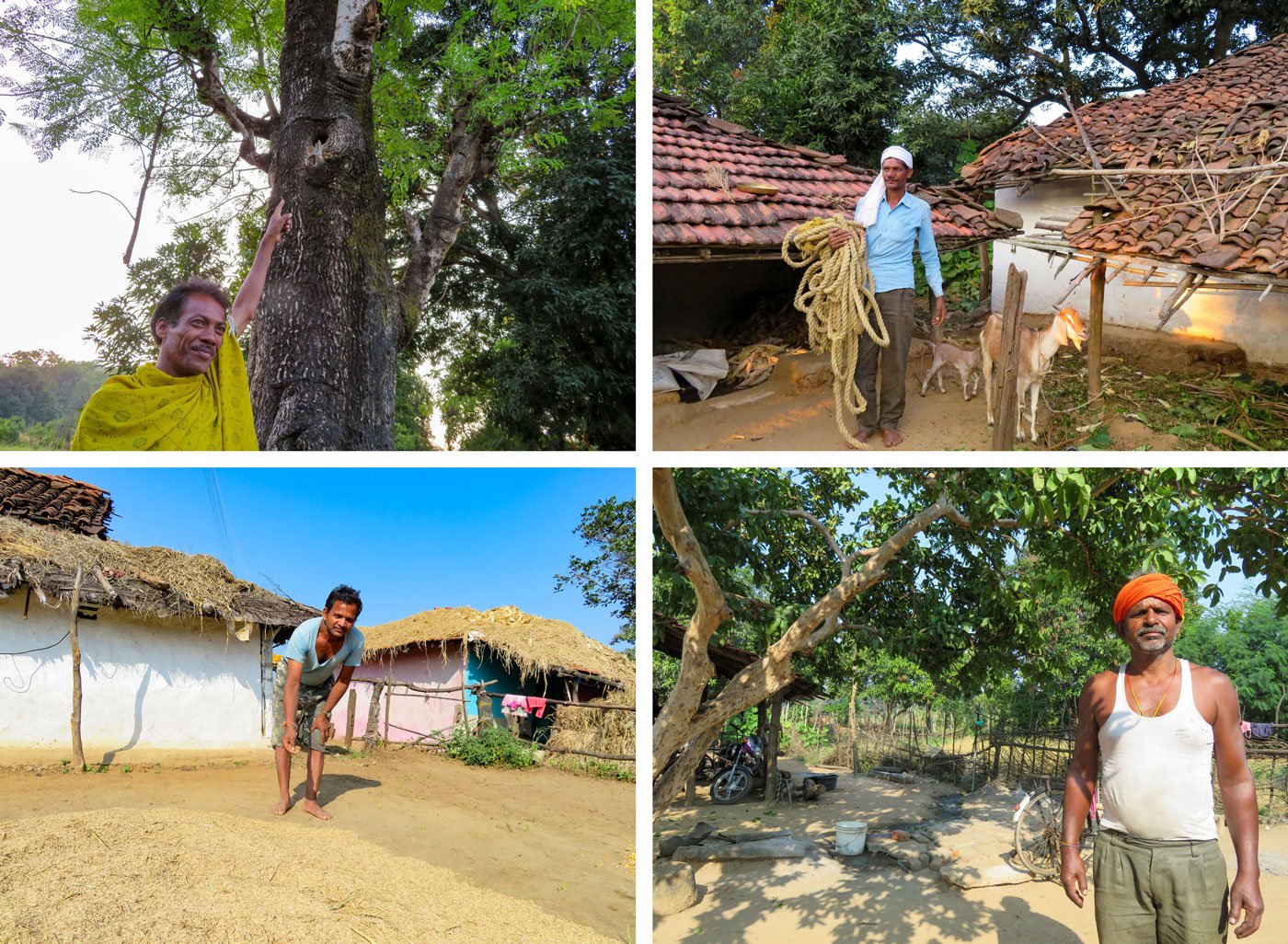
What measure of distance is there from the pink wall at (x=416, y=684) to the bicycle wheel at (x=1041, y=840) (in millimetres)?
5848

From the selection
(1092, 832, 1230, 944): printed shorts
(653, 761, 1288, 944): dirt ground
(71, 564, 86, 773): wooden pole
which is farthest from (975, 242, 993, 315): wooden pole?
(71, 564, 86, 773): wooden pole

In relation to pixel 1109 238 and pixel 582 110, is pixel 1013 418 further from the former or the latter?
pixel 582 110

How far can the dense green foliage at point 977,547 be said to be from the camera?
150 inches

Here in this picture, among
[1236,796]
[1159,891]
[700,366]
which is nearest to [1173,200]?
[700,366]

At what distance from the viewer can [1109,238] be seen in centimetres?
563

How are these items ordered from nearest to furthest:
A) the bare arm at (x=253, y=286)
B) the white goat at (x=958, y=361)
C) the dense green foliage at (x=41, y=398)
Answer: the bare arm at (x=253, y=286) → the white goat at (x=958, y=361) → the dense green foliage at (x=41, y=398)

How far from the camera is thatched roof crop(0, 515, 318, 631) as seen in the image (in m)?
6.35

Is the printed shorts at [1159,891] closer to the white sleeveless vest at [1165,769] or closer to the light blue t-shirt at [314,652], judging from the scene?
the white sleeveless vest at [1165,769]

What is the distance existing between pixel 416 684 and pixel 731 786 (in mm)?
4237

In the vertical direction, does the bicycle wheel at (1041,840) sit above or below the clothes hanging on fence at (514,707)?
below

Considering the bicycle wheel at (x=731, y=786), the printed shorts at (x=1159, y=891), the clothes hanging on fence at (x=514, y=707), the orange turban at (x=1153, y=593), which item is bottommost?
the bicycle wheel at (x=731, y=786)

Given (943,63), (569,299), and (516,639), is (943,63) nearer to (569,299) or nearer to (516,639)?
(569,299)

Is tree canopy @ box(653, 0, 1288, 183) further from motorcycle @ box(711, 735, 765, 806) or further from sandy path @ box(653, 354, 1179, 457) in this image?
motorcycle @ box(711, 735, 765, 806)

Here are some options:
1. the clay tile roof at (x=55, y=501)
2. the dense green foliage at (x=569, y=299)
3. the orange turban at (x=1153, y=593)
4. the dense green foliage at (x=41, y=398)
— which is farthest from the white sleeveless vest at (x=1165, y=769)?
the dense green foliage at (x=41, y=398)
